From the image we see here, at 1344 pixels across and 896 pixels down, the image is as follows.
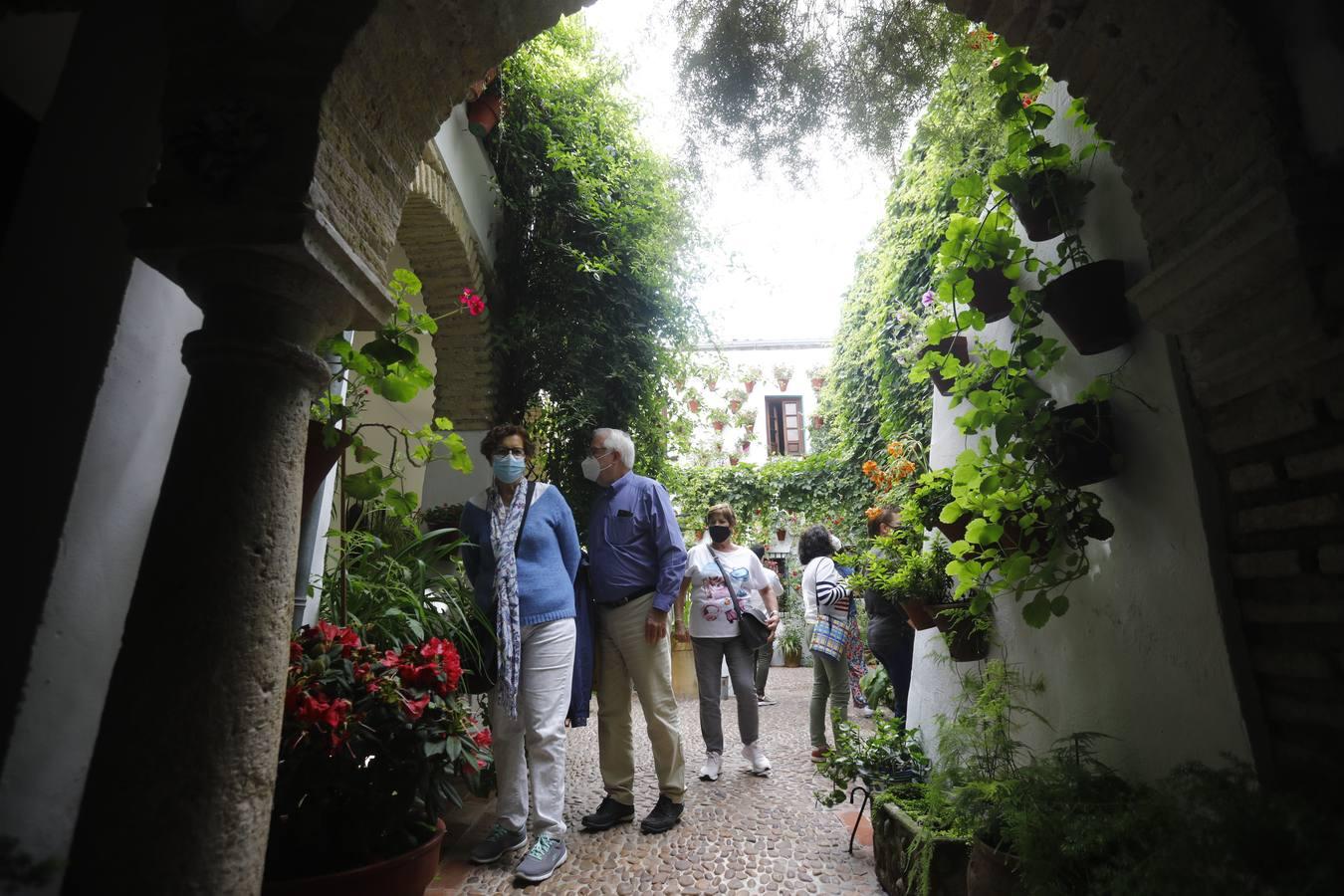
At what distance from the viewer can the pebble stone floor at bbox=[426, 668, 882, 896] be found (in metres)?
2.72

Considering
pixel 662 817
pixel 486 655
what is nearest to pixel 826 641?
pixel 662 817

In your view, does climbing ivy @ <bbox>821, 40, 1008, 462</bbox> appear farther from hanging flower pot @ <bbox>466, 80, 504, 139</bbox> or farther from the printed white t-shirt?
hanging flower pot @ <bbox>466, 80, 504, 139</bbox>

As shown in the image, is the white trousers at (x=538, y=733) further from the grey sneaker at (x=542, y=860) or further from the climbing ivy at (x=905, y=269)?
the climbing ivy at (x=905, y=269)

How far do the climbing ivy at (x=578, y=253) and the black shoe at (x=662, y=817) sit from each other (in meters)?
2.37

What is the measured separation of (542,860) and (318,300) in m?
2.16

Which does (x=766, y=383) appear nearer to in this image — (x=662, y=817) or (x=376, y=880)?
(x=662, y=817)

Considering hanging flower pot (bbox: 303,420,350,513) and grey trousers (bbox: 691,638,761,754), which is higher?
hanging flower pot (bbox: 303,420,350,513)

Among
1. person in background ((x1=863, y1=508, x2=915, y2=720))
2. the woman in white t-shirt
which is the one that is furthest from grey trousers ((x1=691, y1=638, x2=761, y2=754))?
person in background ((x1=863, y1=508, x2=915, y2=720))

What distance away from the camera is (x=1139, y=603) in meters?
2.12

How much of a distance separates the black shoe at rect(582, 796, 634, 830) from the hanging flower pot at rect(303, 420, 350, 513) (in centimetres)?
194

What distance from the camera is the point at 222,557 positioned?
1.56 meters

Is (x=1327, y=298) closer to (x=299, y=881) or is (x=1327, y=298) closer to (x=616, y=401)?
(x=299, y=881)

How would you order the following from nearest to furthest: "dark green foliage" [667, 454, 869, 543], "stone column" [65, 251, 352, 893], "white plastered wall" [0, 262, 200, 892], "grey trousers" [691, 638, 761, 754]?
1. "stone column" [65, 251, 352, 893]
2. "white plastered wall" [0, 262, 200, 892]
3. "grey trousers" [691, 638, 761, 754]
4. "dark green foliage" [667, 454, 869, 543]

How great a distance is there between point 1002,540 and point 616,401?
3.47m
